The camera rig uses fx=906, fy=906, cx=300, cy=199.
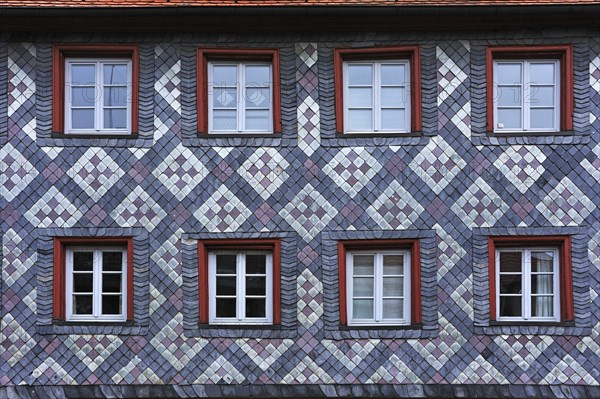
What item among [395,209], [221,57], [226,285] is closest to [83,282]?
[226,285]

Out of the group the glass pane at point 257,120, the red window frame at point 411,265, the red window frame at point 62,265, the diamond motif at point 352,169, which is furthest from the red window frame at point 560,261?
the red window frame at point 62,265

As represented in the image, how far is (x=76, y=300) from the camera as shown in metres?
13.1

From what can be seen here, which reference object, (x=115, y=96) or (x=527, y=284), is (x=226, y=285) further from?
(x=527, y=284)

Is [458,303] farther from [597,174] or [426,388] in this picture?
[597,174]

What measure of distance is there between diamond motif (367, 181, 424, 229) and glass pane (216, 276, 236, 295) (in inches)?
87.0

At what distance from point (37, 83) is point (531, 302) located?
7.79 metres

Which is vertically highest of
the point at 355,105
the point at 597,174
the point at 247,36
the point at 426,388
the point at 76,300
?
the point at 247,36

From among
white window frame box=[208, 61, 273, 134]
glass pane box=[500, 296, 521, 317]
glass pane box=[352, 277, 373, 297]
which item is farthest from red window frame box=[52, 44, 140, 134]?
glass pane box=[500, 296, 521, 317]

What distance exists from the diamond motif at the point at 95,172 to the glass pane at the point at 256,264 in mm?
2210

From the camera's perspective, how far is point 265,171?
13.0m

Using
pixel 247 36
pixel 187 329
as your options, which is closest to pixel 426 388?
pixel 187 329

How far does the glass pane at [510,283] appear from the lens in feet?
42.6

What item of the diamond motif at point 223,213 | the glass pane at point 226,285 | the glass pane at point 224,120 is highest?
the glass pane at point 224,120

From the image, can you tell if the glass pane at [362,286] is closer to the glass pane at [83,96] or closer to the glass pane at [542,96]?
the glass pane at [542,96]
